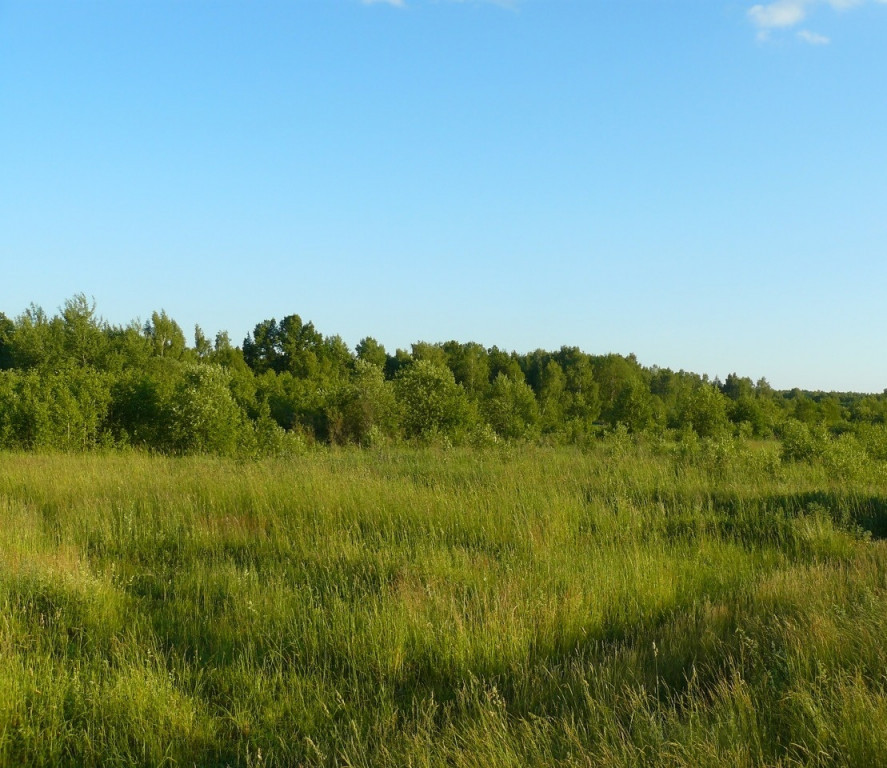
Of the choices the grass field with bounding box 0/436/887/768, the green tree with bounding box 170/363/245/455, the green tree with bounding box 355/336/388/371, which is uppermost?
the green tree with bounding box 355/336/388/371

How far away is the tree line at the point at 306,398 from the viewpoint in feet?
86.5

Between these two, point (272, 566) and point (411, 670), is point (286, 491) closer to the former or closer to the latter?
point (272, 566)

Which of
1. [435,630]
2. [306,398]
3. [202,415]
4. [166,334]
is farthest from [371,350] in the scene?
[435,630]

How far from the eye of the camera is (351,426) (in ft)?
119

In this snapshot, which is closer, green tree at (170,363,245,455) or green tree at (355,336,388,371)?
green tree at (170,363,245,455)

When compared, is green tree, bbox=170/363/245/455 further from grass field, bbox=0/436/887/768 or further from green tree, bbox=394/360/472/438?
grass field, bbox=0/436/887/768

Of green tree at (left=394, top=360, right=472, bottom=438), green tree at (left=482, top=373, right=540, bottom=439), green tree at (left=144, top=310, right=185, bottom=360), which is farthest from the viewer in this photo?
green tree at (left=144, top=310, right=185, bottom=360)

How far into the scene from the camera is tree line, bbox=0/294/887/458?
26375 mm

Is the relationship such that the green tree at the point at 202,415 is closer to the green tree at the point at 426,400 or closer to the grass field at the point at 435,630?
the green tree at the point at 426,400

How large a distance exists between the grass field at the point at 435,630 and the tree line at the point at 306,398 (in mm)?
11285

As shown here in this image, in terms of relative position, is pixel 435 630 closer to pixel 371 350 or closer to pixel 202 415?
pixel 202 415

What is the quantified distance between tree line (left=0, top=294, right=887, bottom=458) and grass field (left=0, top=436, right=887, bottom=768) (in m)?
11.3

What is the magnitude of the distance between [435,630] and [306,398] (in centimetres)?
3808

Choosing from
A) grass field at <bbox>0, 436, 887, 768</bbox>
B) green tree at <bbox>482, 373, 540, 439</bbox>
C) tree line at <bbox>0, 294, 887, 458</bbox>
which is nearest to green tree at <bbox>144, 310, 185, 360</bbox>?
tree line at <bbox>0, 294, 887, 458</bbox>
